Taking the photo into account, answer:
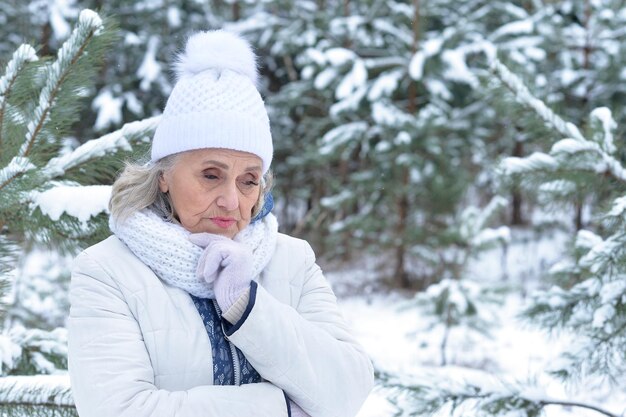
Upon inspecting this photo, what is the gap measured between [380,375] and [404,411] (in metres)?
0.16

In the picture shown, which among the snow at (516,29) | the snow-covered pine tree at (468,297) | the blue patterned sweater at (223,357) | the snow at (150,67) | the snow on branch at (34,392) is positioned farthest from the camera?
the snow at (150,67)

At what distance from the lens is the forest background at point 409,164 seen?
1.96 meters

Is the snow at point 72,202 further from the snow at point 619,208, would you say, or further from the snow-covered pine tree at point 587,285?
the snow at point 619,208

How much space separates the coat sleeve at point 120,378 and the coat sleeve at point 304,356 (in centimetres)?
5

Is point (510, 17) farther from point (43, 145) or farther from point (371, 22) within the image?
point (43, 145)

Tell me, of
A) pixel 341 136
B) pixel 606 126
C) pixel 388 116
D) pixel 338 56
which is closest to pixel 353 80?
pixel 338 56

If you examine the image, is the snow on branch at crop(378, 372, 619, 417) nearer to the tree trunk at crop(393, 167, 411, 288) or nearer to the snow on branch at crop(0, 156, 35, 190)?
the snow on branch at crop(0, 156, 35, 190)

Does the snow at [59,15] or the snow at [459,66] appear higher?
the snow at [59,15]

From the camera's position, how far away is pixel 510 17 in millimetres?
9883

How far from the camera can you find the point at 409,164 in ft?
26.8

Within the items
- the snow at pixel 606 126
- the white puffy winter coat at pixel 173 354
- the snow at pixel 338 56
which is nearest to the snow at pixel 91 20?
the white puffy winter coat at pixel 173 354

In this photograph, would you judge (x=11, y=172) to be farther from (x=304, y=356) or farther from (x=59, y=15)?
(x=59, y=15)

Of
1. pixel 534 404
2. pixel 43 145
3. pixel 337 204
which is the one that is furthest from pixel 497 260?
pixel 43 145

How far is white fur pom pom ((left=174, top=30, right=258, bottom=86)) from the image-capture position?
5.30 feet
